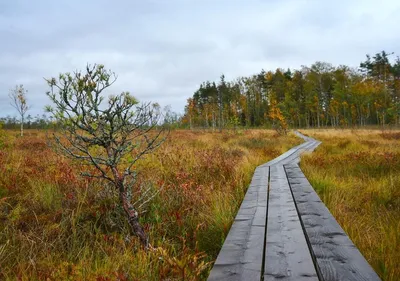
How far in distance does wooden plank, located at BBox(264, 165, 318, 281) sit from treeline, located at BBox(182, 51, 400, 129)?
125 ft

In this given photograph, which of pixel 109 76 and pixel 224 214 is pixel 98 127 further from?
pixel 224 214

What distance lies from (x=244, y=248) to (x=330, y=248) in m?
0.62

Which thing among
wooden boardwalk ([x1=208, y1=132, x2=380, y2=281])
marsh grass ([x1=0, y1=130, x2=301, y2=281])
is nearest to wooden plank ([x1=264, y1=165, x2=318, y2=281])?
wooden boardwalk ([x1=208, y1=132, x2=380, y2=281])

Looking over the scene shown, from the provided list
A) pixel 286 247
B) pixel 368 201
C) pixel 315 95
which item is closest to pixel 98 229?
pixel 286 247

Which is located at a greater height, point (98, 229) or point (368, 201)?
point (98, 229)

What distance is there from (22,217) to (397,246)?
4.07 m

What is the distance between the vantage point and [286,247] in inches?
83.0

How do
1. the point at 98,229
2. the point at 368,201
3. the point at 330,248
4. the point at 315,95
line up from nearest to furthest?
the point at 330,248 < the point at 98,229 < the point at 368,201 < the point at 315,95

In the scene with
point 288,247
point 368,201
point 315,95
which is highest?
point 315,95

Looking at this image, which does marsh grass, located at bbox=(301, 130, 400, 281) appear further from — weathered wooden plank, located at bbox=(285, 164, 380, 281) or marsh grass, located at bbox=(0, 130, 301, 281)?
marsh grass, located at bbox=(0, 130, 301, 281)

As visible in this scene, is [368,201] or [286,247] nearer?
[286,247]

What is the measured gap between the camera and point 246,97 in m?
56.4

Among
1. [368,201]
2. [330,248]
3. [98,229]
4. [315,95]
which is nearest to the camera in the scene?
[330,248]

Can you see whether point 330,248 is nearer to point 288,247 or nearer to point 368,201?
point 288,247
